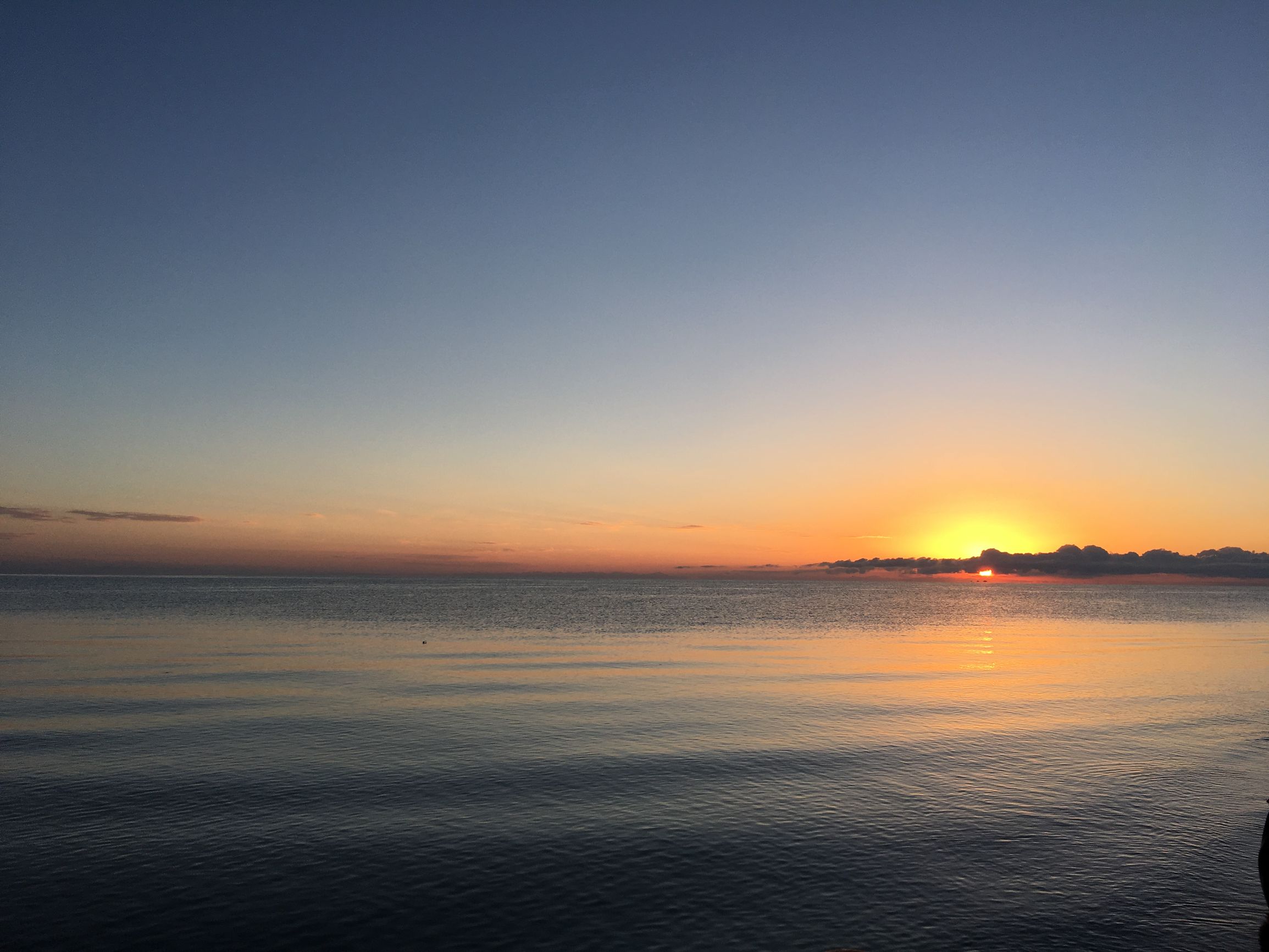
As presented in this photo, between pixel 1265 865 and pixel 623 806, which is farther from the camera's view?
pixel 623 806

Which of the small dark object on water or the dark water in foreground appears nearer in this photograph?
the small dark object on water

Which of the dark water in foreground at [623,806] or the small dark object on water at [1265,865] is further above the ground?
the small dark object on water at [1265,865]

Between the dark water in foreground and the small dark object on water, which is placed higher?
the small dark object on water

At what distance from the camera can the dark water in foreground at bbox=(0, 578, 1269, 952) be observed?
17.4 metres

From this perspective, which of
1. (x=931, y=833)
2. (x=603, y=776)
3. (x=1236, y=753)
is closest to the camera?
(x=931, y=833)

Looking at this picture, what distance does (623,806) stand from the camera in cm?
2520

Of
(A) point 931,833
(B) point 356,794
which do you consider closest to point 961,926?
(A) point 931,833

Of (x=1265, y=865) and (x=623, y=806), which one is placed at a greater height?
(x=1265, y=865)

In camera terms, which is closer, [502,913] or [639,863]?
[502,913]

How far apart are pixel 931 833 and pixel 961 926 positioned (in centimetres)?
592

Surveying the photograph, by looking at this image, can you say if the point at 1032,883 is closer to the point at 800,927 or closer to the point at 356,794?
the point at 800,927

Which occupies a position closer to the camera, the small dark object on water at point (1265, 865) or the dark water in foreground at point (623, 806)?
the small dark object on water at point (1265, 865)

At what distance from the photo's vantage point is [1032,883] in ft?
63.7

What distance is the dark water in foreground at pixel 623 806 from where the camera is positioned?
684 inches
